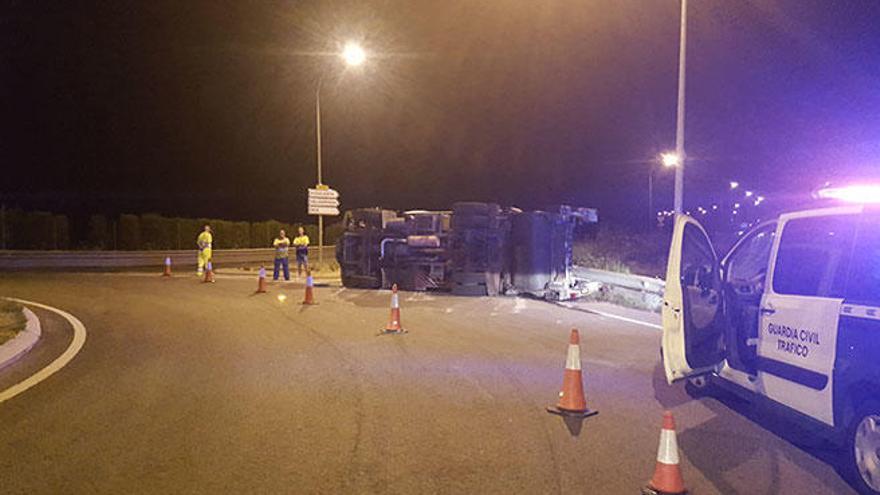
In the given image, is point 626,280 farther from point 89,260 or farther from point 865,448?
point 89,260

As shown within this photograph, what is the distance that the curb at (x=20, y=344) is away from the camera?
9.92 metres

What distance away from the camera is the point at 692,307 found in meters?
7.26

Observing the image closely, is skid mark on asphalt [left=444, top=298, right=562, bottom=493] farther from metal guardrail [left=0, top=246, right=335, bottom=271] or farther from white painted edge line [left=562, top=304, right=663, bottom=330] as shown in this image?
metal guardrail [left=0, top=246, right=335, bottom=271]

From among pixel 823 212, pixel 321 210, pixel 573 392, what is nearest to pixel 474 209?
pixel 321 210

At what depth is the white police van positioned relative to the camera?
5.59 metres

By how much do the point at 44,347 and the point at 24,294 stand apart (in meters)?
9.80

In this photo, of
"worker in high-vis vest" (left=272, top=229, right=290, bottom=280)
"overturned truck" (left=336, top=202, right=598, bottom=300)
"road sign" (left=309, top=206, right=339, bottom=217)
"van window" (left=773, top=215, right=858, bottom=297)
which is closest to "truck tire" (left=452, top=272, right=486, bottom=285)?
"overturned truck" (left=336, top=202, right=598, bottom=300)

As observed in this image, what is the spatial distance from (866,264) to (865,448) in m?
1.34

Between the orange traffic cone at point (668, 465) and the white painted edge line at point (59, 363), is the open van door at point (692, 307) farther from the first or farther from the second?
the white painted edge line at point (59, 363)

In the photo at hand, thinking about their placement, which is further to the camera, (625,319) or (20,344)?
(625,319)

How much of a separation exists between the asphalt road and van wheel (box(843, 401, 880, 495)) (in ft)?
0.61

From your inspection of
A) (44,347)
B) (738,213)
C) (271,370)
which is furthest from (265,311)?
(738,213)

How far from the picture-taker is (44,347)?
1130 centimetres

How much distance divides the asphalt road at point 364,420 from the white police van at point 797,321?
0.48 metres
